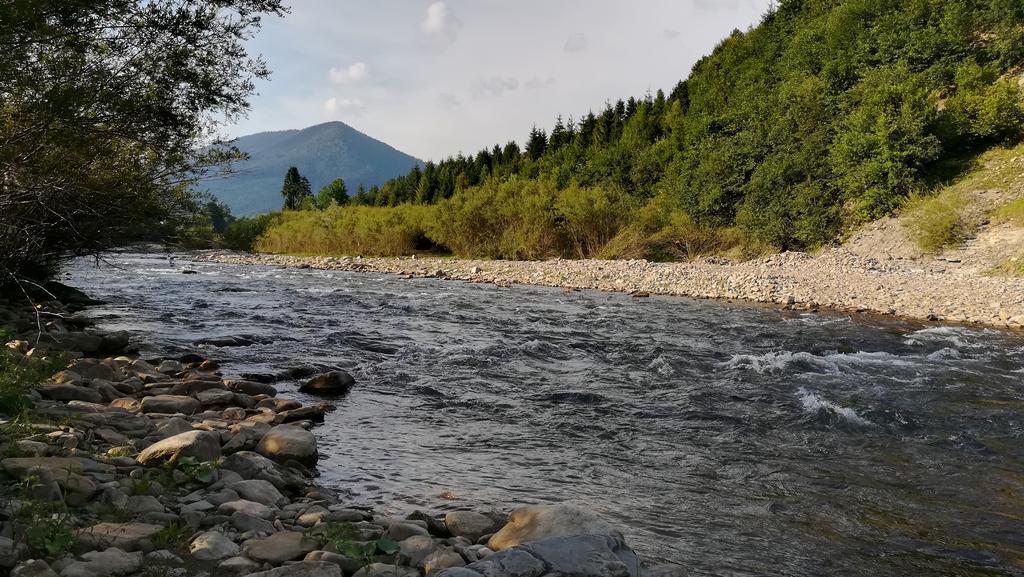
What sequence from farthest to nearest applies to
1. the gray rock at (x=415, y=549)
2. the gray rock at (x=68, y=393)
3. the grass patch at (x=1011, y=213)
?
the grass patch at (x=1011, y=213) < the gray rock at (x=68, y=393) < the gray rock at (x=415, y=549)

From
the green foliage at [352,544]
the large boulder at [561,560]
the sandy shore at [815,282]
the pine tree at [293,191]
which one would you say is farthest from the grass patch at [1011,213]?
the pine tree at [293,191]

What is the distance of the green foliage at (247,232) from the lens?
60.0 metres

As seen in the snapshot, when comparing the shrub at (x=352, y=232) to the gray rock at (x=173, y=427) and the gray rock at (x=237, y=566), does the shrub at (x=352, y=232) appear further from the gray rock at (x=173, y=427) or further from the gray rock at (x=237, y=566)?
the gray rock at (x=237, y=566)

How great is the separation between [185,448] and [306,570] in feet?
7.03

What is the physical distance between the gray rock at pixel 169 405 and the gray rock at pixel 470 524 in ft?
11.9

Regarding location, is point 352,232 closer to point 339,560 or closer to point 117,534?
point 117,534

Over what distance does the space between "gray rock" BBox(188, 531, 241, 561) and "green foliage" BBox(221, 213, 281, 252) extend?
199 ft

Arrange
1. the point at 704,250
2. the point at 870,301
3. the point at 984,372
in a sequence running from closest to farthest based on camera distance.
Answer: the point at 984,372 → the point at 870,301 → the point at 704,250

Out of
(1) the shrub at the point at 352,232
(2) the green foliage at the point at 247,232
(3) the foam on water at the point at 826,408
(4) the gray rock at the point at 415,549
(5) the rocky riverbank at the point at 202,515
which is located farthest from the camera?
(2) the green foliage at the point at 247,232

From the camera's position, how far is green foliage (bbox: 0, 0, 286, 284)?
217 inches

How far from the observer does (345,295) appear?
2047 cm

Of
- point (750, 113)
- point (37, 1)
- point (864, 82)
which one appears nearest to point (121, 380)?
point (37, 1)

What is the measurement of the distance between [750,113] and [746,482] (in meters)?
39.4

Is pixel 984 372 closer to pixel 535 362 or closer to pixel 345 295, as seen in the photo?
pixel 535 362
